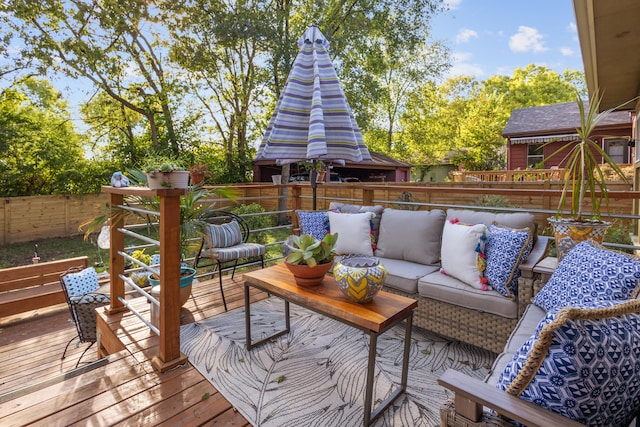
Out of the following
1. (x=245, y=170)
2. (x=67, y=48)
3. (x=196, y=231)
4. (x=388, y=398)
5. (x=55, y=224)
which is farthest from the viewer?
(x=245, y=170)

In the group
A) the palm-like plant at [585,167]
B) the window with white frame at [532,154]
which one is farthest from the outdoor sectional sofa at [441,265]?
the window with white frame at [532,154]

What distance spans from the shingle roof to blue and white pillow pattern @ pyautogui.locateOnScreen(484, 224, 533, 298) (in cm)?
1228

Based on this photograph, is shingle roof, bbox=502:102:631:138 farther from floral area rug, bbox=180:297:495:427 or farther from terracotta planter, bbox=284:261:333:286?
terracotta planter, bbox=284:261:333:286

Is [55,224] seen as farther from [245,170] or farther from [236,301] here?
[236,301]

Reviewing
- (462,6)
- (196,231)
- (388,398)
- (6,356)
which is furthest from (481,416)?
(462,6)

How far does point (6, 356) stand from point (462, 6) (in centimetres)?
1121

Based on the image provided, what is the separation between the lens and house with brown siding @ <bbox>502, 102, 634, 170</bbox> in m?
11.3

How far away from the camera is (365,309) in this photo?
1.69 m

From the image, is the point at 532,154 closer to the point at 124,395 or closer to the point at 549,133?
the point at 549,133

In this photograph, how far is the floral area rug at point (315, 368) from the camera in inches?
68.9

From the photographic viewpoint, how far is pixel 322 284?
6.72 ft

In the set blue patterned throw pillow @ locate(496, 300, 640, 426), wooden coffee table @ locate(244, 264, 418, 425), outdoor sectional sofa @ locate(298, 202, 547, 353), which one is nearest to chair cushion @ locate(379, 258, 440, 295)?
outdoor sectional sofa @ locate(298, 202, 547, 353)

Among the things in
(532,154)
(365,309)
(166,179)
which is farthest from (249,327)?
(532,154)

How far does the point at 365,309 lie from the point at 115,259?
2052 millimetres
